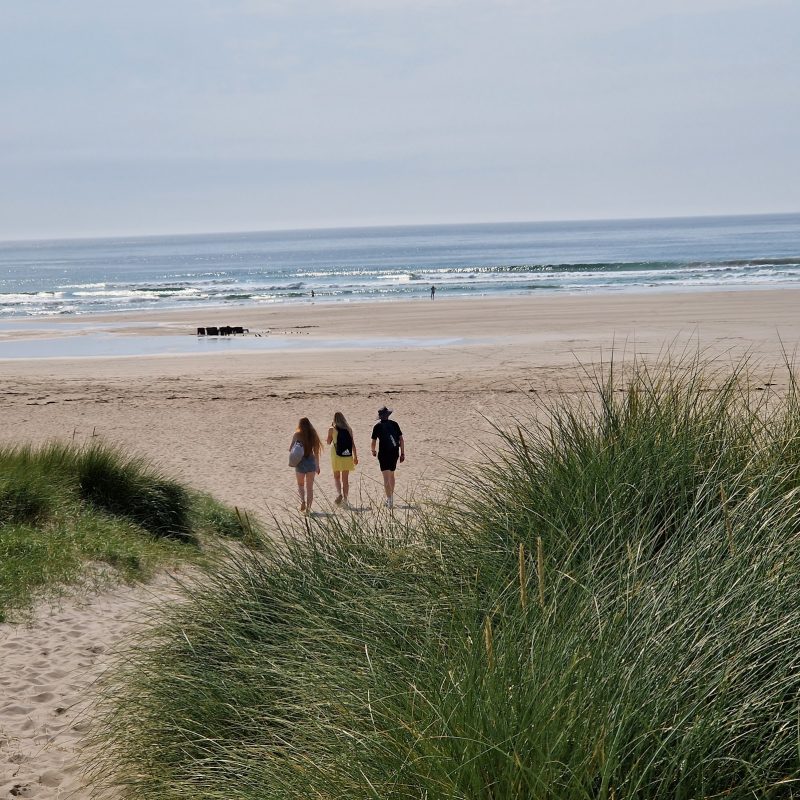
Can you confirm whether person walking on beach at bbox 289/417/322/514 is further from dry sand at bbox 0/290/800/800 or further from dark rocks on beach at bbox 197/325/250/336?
dark rocks on beach at bbox 197/325/250/336

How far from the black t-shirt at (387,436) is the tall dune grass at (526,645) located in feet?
21.6

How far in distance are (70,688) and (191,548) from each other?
3767mm

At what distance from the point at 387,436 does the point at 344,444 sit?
592 mm

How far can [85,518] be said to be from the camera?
9.18 metres

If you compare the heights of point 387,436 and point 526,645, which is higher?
point 526,645

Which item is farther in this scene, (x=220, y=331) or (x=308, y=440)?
(x=220, y=331)

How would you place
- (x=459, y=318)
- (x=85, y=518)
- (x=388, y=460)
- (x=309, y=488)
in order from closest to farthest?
(x=85, y=518) < (x=309, y=488) < (x=388, y=460) < (x=459, y=318)

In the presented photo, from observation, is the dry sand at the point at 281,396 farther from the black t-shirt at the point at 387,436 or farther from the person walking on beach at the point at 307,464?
the black t-shirt at the point at 387,436

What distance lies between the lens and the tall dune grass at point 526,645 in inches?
109

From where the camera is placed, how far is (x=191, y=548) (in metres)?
9.43

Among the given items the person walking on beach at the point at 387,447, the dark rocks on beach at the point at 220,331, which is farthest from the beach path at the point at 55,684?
the dark rocks on beach at the point at 220,331

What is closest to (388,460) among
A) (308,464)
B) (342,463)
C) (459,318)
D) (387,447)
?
(387,447)

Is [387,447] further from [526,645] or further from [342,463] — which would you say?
[526,645]

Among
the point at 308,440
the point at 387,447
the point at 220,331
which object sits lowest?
the point at 387,447
